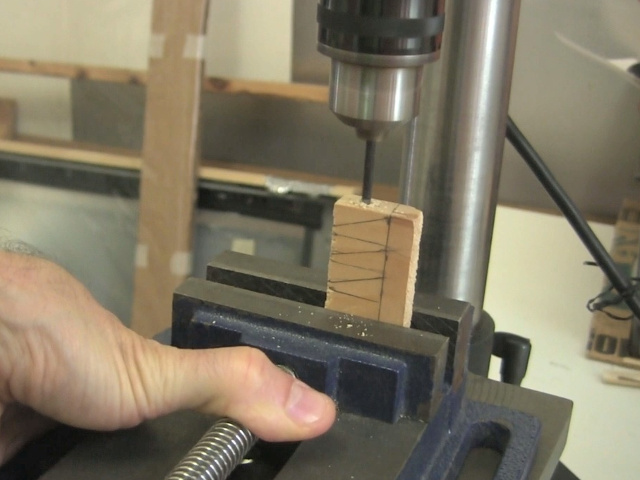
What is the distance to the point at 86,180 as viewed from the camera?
4.50ft

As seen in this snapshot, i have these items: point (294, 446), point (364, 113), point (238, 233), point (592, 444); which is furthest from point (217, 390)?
point (238, 233)

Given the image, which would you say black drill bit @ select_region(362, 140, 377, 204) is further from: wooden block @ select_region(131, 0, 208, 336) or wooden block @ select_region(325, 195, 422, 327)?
wooden block @ select_region(131, 0, 208, 336)

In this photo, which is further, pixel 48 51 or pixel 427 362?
pixel 48 51

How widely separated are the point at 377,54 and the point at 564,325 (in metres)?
0.78

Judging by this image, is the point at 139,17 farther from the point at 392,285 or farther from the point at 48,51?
the point at 392,285

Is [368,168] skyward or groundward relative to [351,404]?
skyward

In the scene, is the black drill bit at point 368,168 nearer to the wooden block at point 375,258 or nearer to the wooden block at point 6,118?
the wooden block at point 375,258

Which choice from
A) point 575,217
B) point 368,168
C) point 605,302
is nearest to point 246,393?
point 368,168

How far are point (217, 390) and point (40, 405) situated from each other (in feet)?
0.36

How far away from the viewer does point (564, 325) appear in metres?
1.08

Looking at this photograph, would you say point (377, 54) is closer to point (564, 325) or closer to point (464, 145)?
point (464, 145)

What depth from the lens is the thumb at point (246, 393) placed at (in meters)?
0.43

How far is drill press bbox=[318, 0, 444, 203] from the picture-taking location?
399 mm

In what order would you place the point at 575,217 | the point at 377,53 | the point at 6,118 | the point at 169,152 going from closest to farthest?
the point at 377,53, the point at 575,217, the point at 169,152, the point at 6,118
